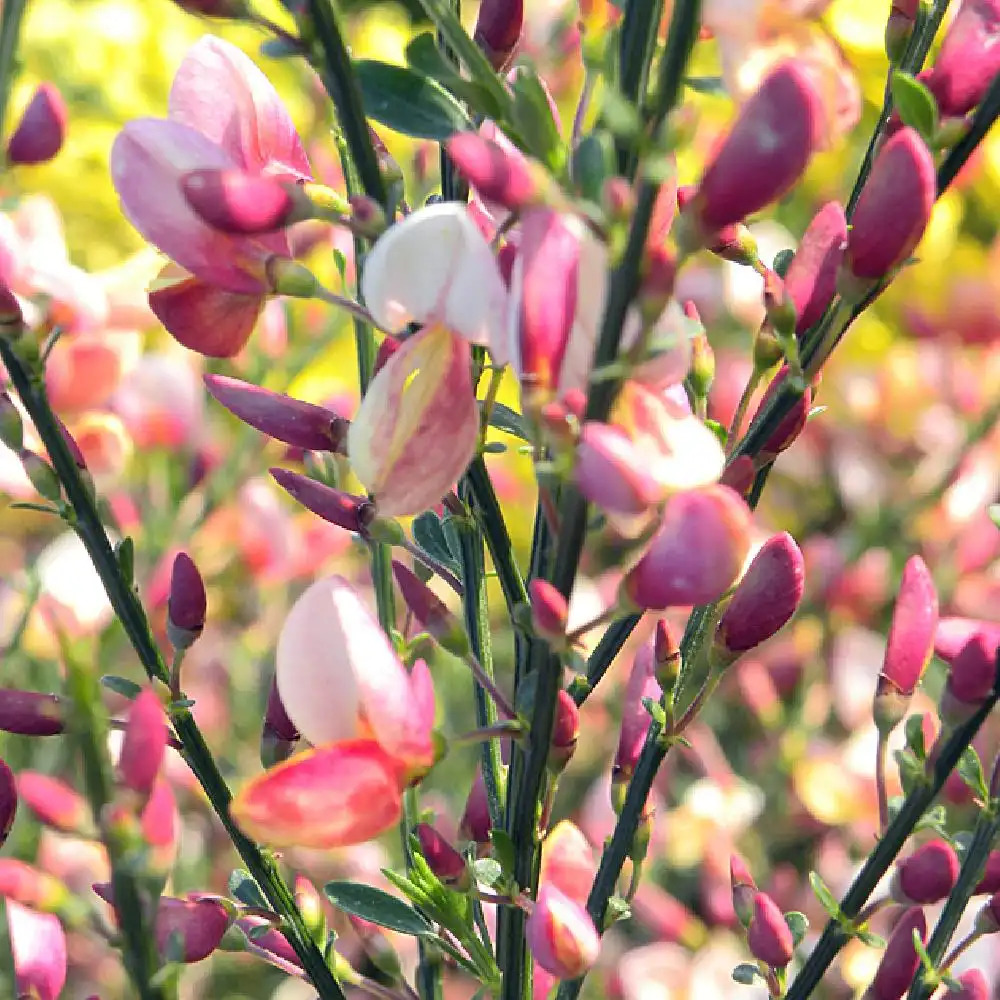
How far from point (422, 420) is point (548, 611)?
0.25 ft

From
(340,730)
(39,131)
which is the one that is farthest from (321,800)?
(39,131)

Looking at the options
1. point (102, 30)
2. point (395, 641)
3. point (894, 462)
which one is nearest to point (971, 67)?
point (395, 641)

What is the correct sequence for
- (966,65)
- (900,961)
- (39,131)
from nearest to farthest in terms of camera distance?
(966,65)
(900,961)
(39,131)

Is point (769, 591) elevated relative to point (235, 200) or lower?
lower

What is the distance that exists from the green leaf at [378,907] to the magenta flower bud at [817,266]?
27cm

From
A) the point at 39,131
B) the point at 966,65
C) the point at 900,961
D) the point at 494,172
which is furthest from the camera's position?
the point at 39,131

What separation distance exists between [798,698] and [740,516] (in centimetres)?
106

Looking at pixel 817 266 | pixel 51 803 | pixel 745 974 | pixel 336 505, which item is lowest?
pixel 745 974

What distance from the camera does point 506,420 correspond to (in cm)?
50

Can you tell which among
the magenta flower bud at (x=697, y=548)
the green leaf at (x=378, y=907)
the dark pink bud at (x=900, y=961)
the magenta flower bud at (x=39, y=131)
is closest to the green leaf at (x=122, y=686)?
the green leaf at (x=378, y=907)

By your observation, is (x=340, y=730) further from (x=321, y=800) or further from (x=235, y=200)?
(x=235, y=200)

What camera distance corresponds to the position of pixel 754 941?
575 mm

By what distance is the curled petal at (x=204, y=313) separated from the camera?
1.58 feet

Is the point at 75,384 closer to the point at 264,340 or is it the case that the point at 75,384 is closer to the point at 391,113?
the point at 264,340
